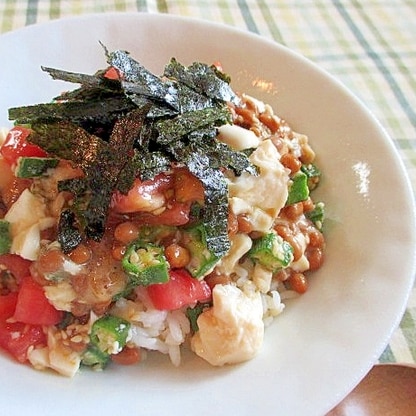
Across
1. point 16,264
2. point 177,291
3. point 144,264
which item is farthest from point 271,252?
point 16,264

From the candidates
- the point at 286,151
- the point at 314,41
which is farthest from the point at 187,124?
the point at 314,41

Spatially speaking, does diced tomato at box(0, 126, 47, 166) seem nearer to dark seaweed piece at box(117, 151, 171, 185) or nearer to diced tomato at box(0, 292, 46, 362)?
dark seaweed piece at box(117, 151, 171, 185)

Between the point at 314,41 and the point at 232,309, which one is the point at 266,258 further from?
the point at 314,41

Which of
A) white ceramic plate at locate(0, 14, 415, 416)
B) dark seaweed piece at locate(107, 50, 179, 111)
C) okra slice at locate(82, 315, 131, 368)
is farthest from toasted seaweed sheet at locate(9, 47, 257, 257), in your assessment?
white ceramic plate at locate(0, 14, 415, 416)

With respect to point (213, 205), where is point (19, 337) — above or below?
below

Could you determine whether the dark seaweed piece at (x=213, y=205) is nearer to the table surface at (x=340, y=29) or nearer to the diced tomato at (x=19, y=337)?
the diced tomato at (x=19, y=337)

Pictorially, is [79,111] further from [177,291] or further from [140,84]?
[177,291]

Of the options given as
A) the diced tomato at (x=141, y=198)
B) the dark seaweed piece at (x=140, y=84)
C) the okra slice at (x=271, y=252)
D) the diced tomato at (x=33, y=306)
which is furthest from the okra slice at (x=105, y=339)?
the dark seaweed piece at (x=140, y=84)
